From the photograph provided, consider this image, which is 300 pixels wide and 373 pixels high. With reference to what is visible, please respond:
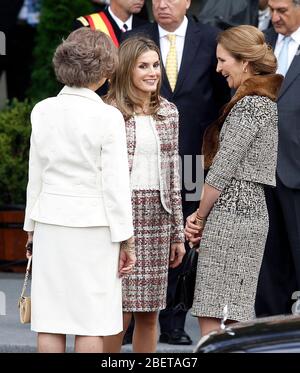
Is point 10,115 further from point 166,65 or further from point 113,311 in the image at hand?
point 113,311

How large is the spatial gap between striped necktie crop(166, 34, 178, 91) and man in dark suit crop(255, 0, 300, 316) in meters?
0.65

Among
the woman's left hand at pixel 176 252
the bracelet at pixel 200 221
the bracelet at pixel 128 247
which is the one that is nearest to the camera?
the bracelet at pixel 128 247

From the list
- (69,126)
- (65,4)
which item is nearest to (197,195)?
(69,126)

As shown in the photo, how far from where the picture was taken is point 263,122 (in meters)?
6.92

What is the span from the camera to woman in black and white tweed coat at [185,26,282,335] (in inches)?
272

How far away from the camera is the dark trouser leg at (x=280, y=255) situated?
8.53m

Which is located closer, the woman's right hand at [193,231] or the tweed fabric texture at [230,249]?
the tweed fabric texture at [230,249]

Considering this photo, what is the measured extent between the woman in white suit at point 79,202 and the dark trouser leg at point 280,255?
7.29 ft

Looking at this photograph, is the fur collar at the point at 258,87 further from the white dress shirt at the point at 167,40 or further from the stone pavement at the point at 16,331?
the stone pavement at the point at 16,331

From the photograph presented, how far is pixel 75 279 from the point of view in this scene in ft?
21.2

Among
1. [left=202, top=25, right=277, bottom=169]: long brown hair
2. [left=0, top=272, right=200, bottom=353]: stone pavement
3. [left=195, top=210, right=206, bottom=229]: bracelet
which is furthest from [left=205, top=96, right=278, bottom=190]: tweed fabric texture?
[left=0, top=272, right=200, bottom=353]: stone pavement

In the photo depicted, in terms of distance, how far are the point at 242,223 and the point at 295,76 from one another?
1.77 m

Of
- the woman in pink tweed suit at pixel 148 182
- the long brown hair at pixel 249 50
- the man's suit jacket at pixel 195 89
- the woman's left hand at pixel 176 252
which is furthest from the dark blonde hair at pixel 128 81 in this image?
the man's suit jacket at pixel 195 89

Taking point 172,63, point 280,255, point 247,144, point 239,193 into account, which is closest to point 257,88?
point 247,144
